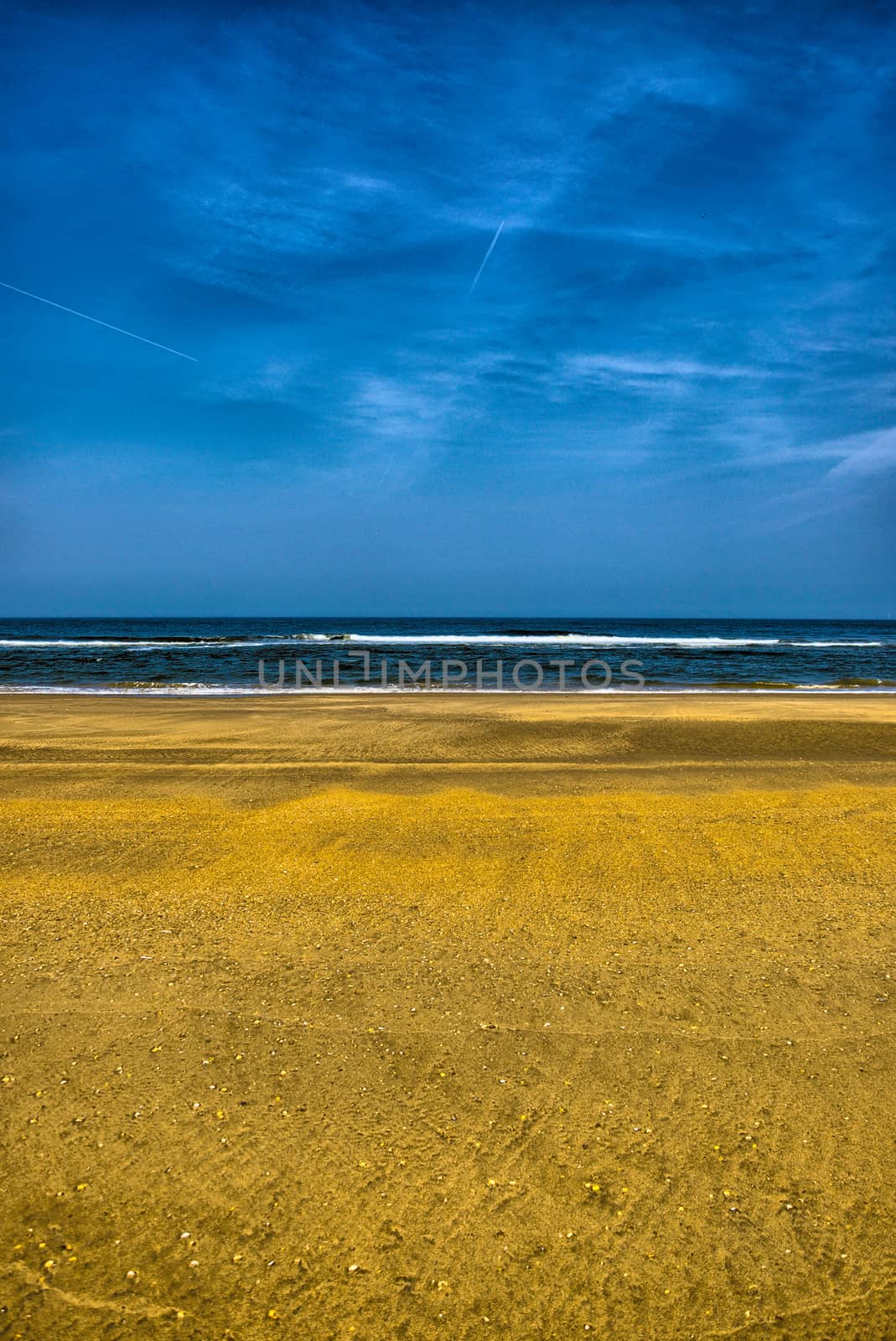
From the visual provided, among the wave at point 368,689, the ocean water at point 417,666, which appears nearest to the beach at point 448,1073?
the wave at point 368,689

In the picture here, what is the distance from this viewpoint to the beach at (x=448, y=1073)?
6.42 feet

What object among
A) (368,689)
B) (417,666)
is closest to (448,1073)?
(368,689)

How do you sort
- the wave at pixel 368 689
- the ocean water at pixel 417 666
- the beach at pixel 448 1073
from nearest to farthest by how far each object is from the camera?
the beach at pixel 448 1073 → the wave at pixel 368 689 → the ocean water at pixel 417 666

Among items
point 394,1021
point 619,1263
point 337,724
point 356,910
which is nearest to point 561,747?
point 337,724

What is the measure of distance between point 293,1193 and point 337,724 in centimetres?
963

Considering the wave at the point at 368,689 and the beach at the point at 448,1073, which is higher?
the wave at the point at 368,689

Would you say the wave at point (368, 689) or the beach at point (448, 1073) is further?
the wave at point (368, 689)

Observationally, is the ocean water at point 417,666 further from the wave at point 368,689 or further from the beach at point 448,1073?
the beach at point 448,1073

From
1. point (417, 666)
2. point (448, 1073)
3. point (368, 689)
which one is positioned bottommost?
point (448, 1073)

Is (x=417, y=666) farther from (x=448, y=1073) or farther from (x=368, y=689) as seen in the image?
(x=448, y=1073)

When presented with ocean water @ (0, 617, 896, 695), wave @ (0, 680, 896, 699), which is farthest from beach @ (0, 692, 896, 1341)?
ocean water @ (0, 617, 896, 695)

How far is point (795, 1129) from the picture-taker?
2488mm

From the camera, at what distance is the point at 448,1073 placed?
279 cm

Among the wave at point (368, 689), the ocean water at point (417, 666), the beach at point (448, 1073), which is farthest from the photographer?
the ocean water at point (417, 666)
